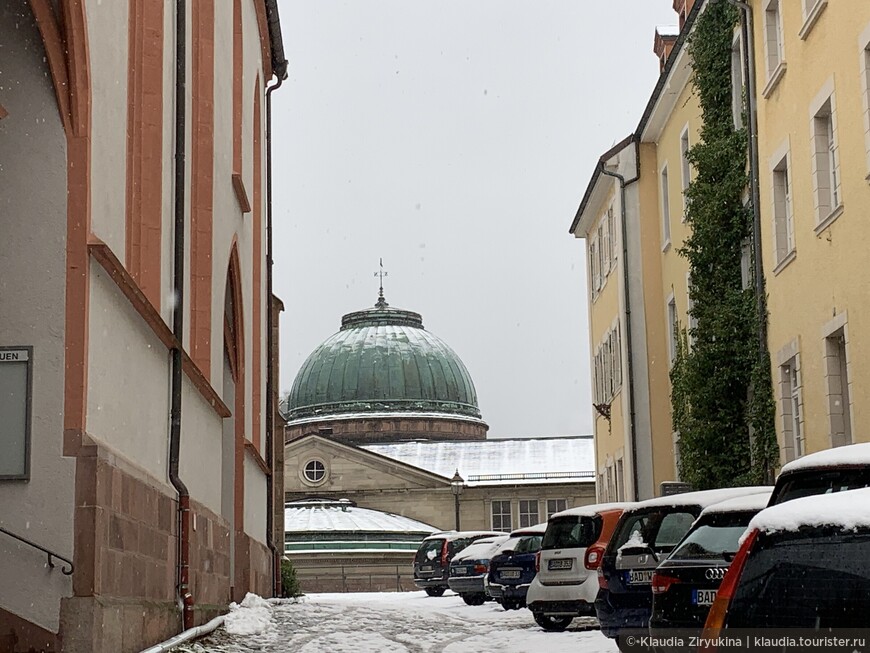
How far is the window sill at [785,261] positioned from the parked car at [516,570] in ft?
18.7

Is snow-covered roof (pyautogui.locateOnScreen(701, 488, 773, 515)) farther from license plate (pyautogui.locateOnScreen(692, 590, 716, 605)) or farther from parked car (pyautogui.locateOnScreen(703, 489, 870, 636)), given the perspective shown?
parked car (pyautogui.locateOnScreen(703, 489, 870, 636))

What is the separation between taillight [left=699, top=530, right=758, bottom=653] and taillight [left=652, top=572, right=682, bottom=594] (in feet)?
17.3

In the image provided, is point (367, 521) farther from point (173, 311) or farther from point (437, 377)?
point (173, 311)

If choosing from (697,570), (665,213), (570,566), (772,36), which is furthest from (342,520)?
(697,570)

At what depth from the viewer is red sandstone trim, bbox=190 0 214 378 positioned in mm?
19328

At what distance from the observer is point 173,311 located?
16016 mm

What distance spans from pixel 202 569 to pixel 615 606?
16.9 ft

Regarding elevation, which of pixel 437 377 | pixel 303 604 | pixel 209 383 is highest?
pixel 437 377

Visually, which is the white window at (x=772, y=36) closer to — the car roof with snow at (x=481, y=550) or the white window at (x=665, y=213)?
the white window at (x=665, y=213)

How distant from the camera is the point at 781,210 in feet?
75.0

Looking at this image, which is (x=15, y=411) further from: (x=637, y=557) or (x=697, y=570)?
(x=637, y=557)

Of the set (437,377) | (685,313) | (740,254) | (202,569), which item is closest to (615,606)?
(202,569)

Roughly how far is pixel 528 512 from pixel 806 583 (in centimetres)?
7601

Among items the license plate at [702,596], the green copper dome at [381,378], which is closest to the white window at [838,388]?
the license plate at [702,596]
